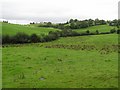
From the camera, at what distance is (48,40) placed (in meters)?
82.7

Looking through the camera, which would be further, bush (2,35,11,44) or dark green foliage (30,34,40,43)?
dark green foliage (30,34,40,43)

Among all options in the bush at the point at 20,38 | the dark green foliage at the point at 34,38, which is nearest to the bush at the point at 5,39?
the bush at the point at 20,38

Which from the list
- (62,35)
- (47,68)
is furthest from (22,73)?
(62,35)

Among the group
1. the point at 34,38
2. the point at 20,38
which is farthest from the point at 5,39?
the point at 34,38

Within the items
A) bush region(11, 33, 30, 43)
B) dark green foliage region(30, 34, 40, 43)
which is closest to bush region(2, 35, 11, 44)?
bush region(11, 33, 30, 43)

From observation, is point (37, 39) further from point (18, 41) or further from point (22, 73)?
point (22, 73)

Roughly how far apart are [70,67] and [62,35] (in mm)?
67212

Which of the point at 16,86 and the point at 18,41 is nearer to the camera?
the point at 16,86

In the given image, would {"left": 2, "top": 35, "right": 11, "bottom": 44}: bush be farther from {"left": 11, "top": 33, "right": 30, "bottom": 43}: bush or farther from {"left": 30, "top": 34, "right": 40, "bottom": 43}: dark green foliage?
{"left": 30, "top": 34, "right": 40, "bottom": 43}: dark green foliage

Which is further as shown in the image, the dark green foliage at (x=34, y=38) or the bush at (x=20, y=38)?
the dark green foliage at (x=34, y=38)

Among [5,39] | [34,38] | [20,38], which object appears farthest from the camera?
[34,38]

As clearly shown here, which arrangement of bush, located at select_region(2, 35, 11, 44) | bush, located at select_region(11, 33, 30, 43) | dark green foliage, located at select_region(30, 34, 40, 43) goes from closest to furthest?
bush, located at select_region(2, 35, 11, 44) → bush, located at select_region(11, 33, 30, 43) → dark green foliage, located at select_region(30, 34, 40, 43)

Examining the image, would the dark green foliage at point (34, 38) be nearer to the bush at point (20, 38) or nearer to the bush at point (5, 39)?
the bush at point (20, 38)

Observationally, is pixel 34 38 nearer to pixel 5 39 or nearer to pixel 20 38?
pixel 20 38
